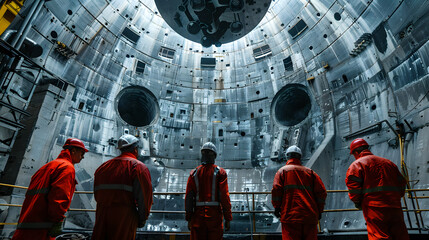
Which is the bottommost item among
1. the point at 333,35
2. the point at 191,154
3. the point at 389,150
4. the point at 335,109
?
the point at 389,150

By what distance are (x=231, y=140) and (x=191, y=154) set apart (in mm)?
2494

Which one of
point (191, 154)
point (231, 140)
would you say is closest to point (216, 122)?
point (231, 140)

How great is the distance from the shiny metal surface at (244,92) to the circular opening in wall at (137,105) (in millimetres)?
181

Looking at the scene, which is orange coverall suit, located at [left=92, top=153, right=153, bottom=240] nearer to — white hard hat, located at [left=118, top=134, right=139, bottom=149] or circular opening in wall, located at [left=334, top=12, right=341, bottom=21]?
white hard hat, located at [left=118, top=134, right=139, bottom=149]

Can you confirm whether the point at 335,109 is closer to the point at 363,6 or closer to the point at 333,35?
the point at 333,35

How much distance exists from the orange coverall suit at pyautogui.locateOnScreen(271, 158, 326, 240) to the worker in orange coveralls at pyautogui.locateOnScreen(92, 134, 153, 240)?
185 cm

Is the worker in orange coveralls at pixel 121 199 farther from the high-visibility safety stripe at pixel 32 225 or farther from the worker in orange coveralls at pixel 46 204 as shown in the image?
the high-visibility safety stripe at pixel 32 225

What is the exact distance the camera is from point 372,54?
1023cm

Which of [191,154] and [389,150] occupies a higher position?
[191,154]

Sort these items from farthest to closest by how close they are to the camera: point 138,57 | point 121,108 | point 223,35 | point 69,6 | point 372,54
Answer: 1. point 121,108
2. point 138,57
3. point 223,35
4. point 69,6
5. point 372,54

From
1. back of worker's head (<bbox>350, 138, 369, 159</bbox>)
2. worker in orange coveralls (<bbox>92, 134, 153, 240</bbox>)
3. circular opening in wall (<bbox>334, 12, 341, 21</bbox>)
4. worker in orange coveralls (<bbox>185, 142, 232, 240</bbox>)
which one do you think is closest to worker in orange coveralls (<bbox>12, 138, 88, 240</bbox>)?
worker in orange coveralls (<bbox>92, 134, 153, 240</bbox>)

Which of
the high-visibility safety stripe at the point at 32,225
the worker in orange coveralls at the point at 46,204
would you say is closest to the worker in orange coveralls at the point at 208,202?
the worker in orange coveralls at the point at 46,204

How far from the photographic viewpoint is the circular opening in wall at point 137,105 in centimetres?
1416

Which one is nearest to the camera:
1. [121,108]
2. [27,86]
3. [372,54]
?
[27,86]
